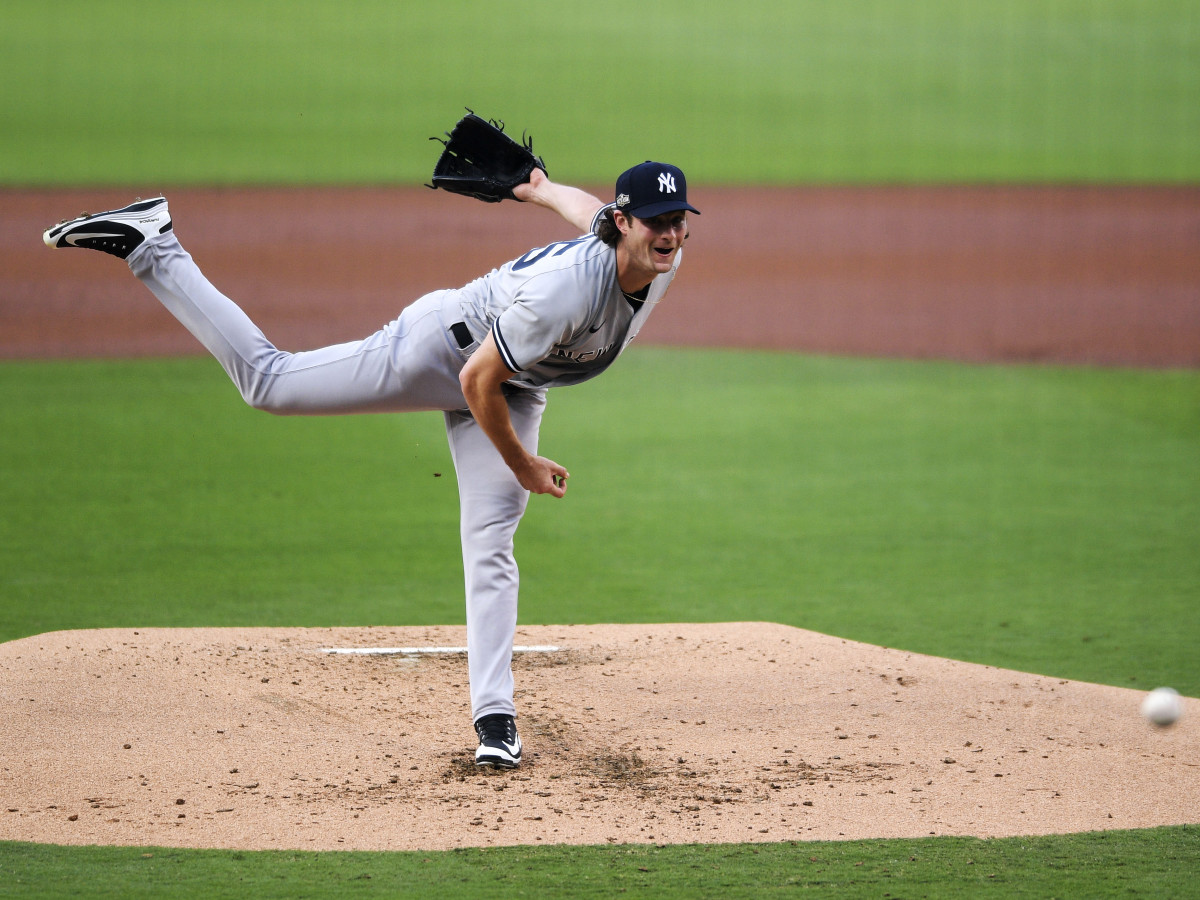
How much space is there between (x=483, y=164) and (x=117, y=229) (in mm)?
1199

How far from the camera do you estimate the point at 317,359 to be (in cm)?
420

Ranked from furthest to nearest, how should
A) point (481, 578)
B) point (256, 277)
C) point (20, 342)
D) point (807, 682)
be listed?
point (256, 277) < point (20, 342) < point (807, 682) < point (481, 578)

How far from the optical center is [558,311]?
147 inches

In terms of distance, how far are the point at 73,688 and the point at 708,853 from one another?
2260 mm

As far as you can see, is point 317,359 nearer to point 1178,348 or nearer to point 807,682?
point 807,682

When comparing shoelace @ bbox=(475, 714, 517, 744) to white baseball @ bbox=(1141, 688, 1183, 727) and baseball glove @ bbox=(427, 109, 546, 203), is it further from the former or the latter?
white baseball @ bbox=(1141, 688, 1183, 727)

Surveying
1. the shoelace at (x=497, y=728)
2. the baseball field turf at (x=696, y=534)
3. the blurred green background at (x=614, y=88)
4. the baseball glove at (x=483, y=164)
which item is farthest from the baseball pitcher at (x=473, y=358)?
the blurred green background at (x=614, y=88)

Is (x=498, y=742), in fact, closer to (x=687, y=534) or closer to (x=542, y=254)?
(x=542, y=254)

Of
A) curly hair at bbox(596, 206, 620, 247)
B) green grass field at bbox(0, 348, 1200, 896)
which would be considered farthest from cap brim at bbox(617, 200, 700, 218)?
green grass field at bbox(0, 348, 1200, 896)

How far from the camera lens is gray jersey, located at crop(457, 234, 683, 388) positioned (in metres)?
3.72

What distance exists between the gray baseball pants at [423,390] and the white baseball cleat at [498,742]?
0.04 metres

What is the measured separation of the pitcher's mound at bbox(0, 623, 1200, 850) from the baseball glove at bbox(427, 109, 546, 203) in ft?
5.49

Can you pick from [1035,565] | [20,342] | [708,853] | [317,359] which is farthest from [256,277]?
[708,853]

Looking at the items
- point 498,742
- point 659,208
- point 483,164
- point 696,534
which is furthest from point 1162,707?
point 696,534
